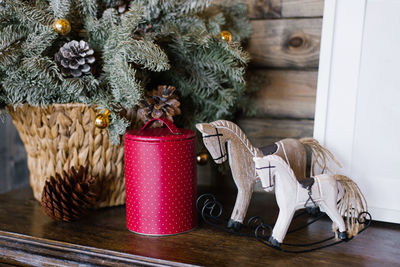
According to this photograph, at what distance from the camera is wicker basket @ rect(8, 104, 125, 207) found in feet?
2.41

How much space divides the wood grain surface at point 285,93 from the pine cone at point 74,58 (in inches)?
16.1

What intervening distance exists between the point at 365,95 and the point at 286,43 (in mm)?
253

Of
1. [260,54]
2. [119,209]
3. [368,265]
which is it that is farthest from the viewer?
[260,54]

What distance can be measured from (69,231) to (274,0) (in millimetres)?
693

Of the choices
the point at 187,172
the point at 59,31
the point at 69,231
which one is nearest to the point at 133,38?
the point at 59,31

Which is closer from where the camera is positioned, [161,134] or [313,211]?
[161,134]

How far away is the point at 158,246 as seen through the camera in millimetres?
618

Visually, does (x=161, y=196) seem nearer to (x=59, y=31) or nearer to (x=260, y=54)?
(x=59, y=31)

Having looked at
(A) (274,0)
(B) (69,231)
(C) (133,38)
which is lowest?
(B) (69,231)

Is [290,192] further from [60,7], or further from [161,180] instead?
[60,7]

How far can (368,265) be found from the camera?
561 millimetres

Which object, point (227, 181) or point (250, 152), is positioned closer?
point (250, 152)

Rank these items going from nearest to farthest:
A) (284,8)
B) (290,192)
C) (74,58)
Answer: (290,192)
(74,58)
(284,8)

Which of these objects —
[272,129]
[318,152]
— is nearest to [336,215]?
[318,152]
